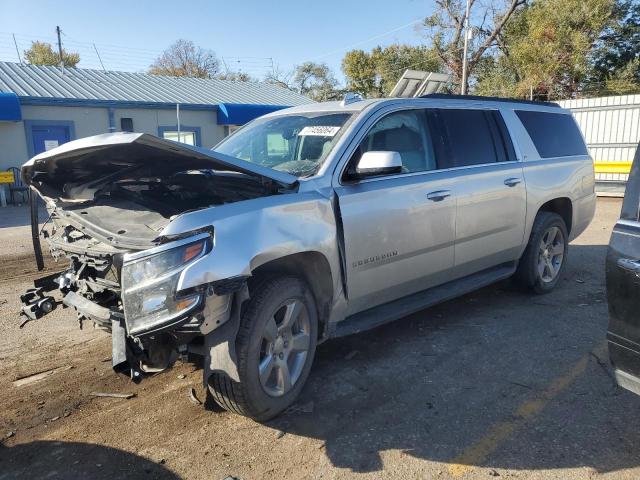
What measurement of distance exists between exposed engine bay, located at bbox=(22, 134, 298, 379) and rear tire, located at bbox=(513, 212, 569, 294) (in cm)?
334

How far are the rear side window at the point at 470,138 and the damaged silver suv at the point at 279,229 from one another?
18 mm

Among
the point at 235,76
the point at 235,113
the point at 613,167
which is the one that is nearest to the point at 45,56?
the point at 235,76

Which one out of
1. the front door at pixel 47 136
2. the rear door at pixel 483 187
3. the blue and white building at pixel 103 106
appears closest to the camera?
the rear door at pixel 483 187

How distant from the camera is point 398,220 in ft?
13.1

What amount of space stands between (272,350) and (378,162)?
1.42 metres

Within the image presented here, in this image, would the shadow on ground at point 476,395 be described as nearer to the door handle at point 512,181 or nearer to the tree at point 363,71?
the door handle at point 512,181

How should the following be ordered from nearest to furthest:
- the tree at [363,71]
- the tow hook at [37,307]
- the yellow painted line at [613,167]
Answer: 1. the tow hook at [37,307]
2. the yellow painted line at [613,167]
3. the tree at [363,71]

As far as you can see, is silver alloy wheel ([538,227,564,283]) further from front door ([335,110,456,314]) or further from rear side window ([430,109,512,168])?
front door ([335,110,456,314])

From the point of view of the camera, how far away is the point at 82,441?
3.18 metres

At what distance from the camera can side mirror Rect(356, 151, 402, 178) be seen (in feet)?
11.6

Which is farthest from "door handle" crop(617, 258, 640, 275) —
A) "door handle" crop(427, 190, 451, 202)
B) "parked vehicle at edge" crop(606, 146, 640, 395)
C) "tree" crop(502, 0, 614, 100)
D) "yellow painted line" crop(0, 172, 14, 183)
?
"tree" crop(502, 0, 614, 100)

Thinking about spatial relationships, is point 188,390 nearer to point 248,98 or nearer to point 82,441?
point 82,441

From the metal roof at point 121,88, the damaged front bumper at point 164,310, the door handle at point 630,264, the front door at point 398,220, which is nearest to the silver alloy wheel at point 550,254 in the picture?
the front door at point 398,220

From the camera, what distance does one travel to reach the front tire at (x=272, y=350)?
3096 millimetres
